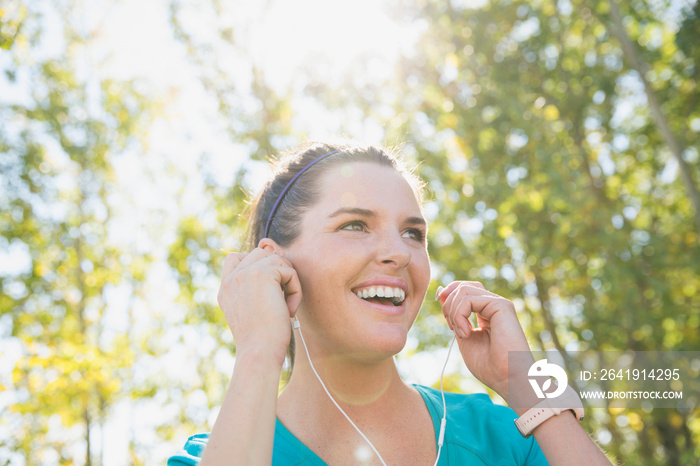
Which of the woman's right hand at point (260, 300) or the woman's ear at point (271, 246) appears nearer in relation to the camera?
the woman's right hand at point (260, 300)

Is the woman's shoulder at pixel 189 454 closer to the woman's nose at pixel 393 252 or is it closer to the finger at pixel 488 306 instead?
the woman's nose at pixel 393 252

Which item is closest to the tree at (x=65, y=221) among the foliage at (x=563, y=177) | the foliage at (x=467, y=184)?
the foliage at (x=467, y=184)

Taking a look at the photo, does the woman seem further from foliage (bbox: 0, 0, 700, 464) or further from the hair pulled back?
foliage (bbox: 0, 0, 700, 464)

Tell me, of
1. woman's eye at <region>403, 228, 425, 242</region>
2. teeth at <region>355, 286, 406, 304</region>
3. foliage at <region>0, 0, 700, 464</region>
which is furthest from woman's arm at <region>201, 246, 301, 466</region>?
foliage at <region>0, 0, 700, 464</region>

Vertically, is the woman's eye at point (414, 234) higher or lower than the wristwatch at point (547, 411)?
higher

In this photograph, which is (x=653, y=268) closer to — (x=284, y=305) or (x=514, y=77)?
(x=514, y=77)

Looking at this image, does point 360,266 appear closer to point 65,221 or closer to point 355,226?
point 355,226

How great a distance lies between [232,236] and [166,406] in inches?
154

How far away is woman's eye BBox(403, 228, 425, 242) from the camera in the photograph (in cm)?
250

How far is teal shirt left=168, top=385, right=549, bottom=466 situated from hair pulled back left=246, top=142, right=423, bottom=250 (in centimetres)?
89

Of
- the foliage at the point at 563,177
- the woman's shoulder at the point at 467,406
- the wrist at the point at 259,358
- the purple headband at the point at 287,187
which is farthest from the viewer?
the foliage at the point at 563,177

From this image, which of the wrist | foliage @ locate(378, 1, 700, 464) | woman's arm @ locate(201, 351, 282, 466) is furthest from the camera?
foliage @ locate(378, 1, 700, 464)

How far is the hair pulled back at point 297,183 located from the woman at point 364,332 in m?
0.02

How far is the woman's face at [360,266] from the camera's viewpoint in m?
2.17
